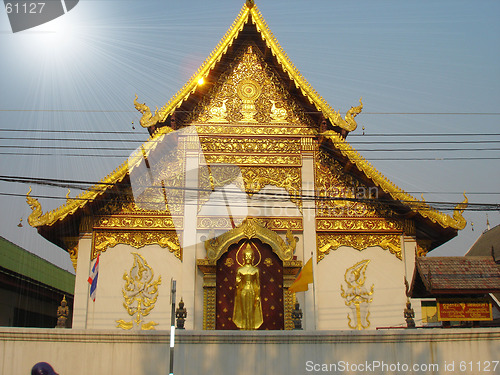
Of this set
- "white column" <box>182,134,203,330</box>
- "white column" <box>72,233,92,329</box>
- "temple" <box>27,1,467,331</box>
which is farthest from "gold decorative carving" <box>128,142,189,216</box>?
"white column" <box>72,233,92,329</box>

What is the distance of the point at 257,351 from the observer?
9078 millimetres

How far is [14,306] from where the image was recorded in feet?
64.3

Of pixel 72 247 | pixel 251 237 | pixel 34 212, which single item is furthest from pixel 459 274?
pixel 34 212

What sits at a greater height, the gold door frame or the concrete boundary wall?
the gold door frame

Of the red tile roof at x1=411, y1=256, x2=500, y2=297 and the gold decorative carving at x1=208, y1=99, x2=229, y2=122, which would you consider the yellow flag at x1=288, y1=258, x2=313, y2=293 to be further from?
the gold decorative carving at x1=208, y1=99, x2=229, y2=122

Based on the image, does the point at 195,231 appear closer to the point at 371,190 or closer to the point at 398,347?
the point at 371,190

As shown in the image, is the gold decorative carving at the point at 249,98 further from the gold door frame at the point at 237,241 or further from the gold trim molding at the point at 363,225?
the gold door frame at the point at 237,241

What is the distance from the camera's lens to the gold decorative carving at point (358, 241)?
43.6ft

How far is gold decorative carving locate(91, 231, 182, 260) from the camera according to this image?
13.2m

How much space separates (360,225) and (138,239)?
5.05 meters

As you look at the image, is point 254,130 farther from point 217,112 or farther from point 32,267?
point 32,267

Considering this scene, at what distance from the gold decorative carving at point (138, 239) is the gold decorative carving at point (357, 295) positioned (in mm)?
3794

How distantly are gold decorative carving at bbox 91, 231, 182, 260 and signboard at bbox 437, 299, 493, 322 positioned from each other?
578 centimetres

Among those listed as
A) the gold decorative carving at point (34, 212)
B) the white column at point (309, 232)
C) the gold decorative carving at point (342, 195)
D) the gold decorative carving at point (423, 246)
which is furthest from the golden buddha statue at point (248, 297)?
the gold decorative carving at point (34, 212)
